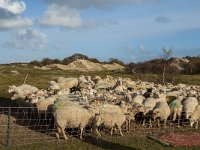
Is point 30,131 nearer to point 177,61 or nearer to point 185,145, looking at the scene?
point 185,145

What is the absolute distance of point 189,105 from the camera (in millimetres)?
21359

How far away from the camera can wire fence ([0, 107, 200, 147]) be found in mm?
16453

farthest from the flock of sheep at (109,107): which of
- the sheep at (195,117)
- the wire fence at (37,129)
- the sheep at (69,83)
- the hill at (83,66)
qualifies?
the hill at (83,66)

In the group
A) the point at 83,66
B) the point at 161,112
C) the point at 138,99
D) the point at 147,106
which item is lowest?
the point at 161,112

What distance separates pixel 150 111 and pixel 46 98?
4968mm

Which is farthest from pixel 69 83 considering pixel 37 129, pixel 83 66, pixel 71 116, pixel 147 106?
pixel 83 66

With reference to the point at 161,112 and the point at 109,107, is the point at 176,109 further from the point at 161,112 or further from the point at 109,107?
the point at 109,107

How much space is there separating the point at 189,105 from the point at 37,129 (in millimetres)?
7597

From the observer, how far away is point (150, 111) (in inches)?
803

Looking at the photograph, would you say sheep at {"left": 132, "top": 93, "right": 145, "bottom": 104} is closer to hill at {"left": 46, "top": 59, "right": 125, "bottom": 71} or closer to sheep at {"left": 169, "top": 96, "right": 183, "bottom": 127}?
sheep at {"left": 169, "top": 96, "right": 183, "bottom": 127}

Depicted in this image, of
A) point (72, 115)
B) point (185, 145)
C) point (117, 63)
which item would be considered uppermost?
point (117, 63)

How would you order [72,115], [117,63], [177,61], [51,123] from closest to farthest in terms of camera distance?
1. [72,115]
2. [51,123]
3. [177,61]
4. [117,63]

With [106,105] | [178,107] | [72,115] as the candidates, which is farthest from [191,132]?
[72,115]

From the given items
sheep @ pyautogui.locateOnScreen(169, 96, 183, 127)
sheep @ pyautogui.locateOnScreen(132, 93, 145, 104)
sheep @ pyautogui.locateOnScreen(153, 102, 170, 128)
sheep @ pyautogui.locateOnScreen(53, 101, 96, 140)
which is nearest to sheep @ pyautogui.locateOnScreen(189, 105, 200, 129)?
sheep @ pyautogui.locateOnScreen(169, 96, 183, 127)
